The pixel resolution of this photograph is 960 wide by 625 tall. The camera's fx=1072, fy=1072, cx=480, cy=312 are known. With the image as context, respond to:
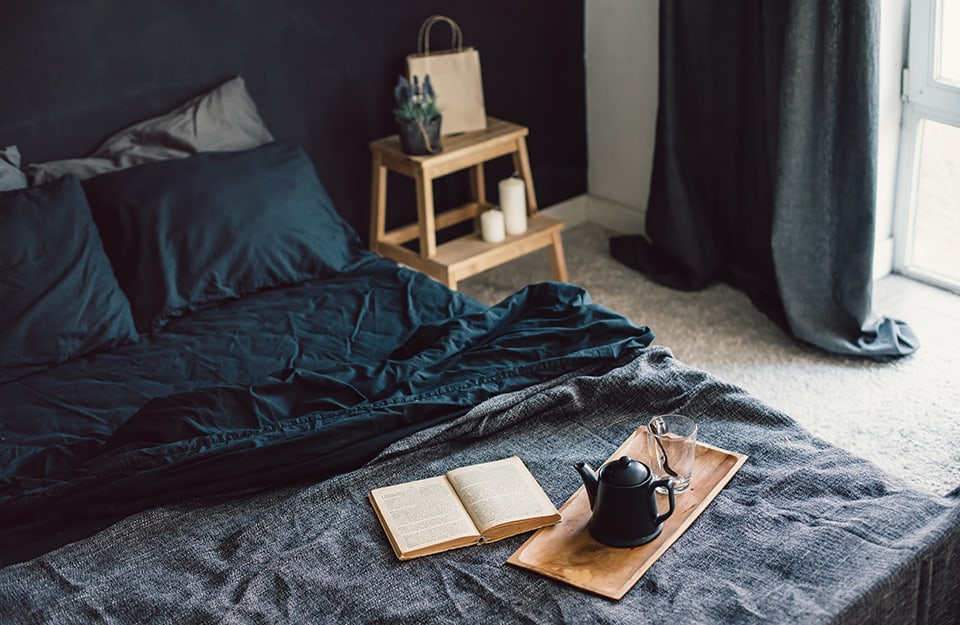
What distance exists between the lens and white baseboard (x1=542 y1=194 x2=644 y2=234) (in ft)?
13.8

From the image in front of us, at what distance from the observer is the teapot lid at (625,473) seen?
1780mm

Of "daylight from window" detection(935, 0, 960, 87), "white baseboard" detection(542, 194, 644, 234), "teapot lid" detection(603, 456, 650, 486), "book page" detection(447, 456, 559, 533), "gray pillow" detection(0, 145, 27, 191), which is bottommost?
"white baseboard" detection(542, 194, 644, 234)

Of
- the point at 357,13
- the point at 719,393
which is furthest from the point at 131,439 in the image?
the point at 357,13

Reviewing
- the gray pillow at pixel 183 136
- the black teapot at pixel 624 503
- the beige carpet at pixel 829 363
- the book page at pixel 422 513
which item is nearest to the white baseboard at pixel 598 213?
the beige carpet at pixel 829 363

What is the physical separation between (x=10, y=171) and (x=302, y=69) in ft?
3.27

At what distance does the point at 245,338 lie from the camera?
2721mm

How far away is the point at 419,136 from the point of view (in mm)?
3336

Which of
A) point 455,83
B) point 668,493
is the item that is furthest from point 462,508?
point 455,83

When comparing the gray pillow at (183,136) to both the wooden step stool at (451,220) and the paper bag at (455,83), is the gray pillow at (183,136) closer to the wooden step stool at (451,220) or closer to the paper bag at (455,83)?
the wooden step stool at (451,220)

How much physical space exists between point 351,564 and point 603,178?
2.70 meters

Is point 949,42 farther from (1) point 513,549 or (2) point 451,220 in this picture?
(1) point 513,549

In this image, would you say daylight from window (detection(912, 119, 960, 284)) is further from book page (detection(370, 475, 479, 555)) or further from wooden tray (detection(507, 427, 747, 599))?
book page (detection(370, 475, 479, 555))

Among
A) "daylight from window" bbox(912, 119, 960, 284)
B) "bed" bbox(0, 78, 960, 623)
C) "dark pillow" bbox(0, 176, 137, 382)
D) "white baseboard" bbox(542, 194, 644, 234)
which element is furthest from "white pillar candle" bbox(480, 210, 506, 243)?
"daylight from window" bbox(912, 119, 960, 284)

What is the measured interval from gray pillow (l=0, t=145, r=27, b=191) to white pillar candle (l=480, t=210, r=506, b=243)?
1.40 metres
